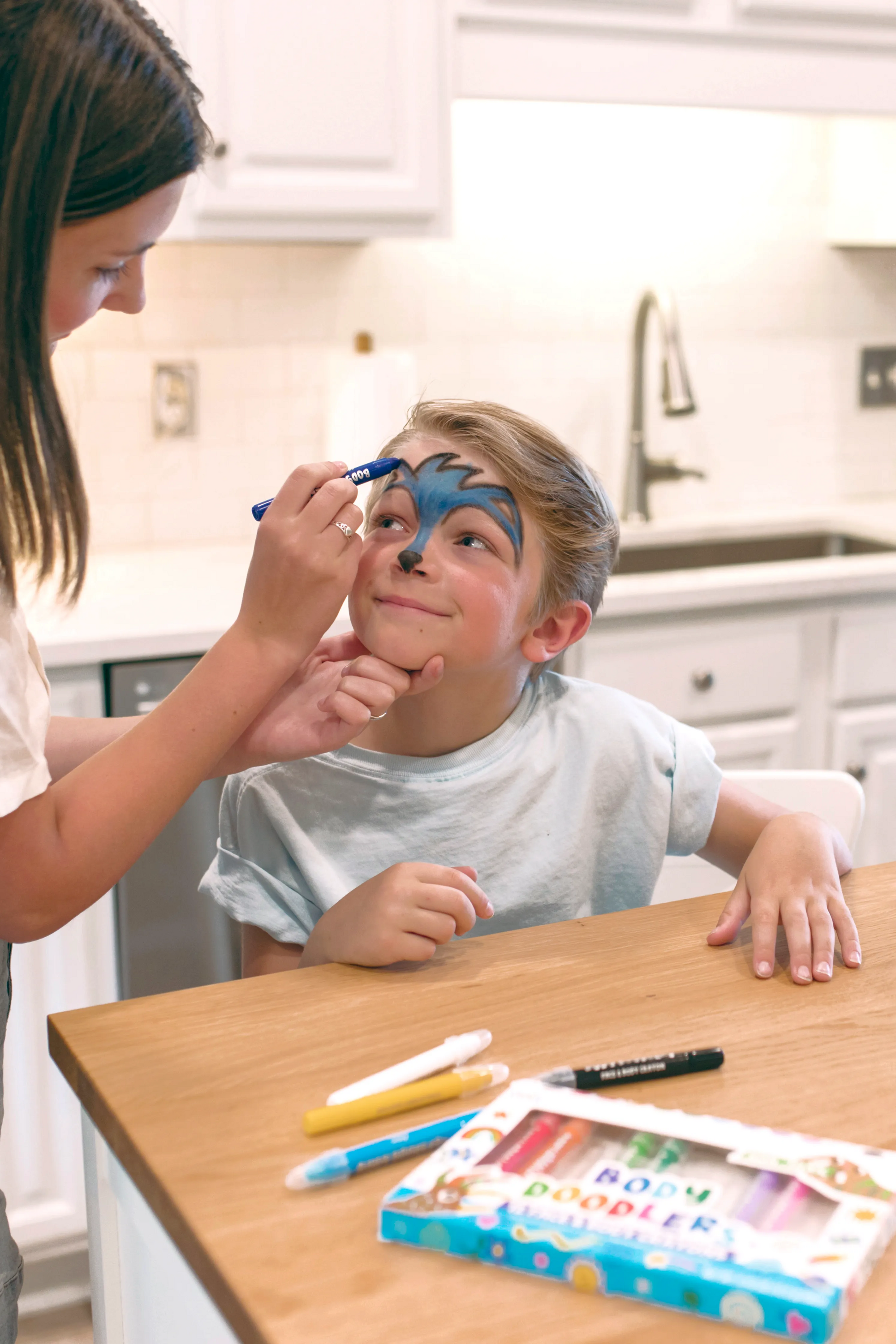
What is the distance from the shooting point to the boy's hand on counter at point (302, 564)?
903 millimetres

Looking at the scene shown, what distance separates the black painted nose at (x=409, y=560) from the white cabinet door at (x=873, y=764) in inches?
57.7

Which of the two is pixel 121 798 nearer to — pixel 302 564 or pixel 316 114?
pixel 302 564

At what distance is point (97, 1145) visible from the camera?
0.76 meters

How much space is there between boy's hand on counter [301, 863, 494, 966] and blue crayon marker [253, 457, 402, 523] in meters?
0.28

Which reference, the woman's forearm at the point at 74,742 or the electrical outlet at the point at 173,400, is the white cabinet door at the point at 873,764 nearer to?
the electrical outlet at the point at 173,400

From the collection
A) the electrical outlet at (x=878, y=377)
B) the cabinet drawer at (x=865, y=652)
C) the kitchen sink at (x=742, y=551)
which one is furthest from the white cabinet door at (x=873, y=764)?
the electrical outlet at (x=878, y=377)

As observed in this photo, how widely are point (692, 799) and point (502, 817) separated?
0.19 m

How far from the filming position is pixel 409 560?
115 centimetres

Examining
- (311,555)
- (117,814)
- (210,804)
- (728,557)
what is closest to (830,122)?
(728,557)

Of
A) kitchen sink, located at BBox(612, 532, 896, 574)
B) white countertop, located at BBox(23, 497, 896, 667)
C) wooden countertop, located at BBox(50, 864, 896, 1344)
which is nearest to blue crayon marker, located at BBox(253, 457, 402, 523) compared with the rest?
wooden countertop, located at BBox(50, 864, 896, 1344)

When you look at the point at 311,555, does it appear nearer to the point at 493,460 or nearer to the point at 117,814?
the point at 117,814

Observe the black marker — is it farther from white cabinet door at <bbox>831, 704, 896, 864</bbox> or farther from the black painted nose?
white cabinet door at <bbox>831, 704, 896, 864</bbox>

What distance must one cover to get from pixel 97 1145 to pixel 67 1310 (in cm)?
150

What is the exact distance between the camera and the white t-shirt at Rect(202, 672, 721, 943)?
3.85 feet
